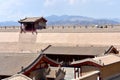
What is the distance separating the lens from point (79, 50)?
36531 millimetres

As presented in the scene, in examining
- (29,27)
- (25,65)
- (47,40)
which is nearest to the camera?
(25,65)

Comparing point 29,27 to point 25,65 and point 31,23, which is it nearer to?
point 31,23

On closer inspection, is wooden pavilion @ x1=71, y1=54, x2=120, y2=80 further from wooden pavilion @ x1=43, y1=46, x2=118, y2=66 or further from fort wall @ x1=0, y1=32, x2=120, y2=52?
fort wall @ x1=0, y1=32, x2=120, y2=52

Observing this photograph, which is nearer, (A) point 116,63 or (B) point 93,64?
(B) point 93,64

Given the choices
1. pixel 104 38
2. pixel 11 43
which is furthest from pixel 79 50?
pixel 11 43

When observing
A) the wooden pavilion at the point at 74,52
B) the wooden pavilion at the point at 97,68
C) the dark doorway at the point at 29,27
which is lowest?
the wooden pavilion at the point at 74,52

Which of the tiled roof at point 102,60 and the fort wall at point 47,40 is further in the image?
the fort wall at point 47,40

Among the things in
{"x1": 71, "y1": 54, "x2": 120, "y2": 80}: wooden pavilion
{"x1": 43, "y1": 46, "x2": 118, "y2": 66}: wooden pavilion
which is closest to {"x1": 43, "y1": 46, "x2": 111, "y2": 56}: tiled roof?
{"x1": 43, "y1": 46, "x2": 118, "y2": 66}: wooden pavilion

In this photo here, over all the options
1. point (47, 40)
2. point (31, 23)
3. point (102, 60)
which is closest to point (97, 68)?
point (102, 60)

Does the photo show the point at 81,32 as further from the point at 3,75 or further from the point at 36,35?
the point at 3,75

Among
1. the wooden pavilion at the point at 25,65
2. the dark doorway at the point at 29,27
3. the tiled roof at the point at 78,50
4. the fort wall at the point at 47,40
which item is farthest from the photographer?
the dark doorway at the point at 29,27

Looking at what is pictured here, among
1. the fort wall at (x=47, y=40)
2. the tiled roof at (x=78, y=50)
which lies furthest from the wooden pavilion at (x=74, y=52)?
the fort wall at (x=47, y=40)

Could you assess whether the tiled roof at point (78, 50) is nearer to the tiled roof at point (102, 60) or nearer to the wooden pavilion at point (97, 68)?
the tiled roof at point (102, 60)

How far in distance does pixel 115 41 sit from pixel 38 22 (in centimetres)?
1266
